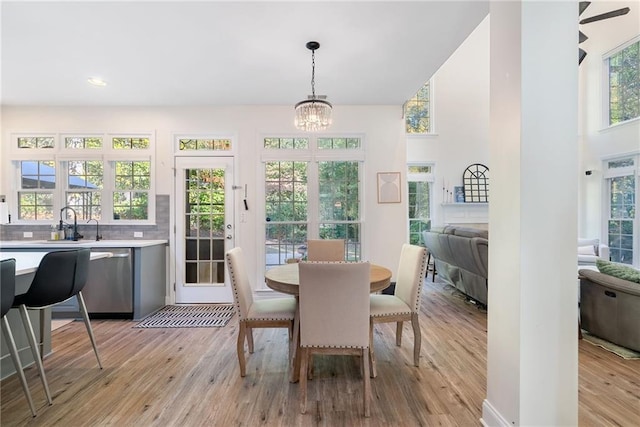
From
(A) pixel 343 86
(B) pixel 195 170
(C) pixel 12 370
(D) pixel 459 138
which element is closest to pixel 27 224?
(B) pixel 195 170

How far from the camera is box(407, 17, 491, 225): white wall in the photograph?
6.69 meters

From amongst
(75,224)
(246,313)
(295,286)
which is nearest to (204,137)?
(75,224)

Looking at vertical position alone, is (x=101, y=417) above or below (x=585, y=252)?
below

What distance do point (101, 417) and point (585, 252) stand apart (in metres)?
6.61

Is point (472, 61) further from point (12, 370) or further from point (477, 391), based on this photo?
point (12, 370)

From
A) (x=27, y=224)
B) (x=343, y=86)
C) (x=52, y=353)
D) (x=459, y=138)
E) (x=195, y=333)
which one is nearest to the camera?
(x=52, y=353)

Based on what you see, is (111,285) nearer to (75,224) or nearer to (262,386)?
(75,224)

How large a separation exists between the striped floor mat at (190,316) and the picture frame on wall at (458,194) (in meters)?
5.16

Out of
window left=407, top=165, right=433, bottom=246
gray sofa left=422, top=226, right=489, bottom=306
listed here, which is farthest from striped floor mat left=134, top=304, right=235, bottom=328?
window left=407, top=165, right=433, bottom=246

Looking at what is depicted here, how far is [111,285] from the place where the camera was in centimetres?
350

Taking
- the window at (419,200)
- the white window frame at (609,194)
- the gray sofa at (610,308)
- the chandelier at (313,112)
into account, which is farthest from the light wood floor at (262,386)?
the white window frame at (609,194)

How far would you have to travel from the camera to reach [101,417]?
1.80 meters

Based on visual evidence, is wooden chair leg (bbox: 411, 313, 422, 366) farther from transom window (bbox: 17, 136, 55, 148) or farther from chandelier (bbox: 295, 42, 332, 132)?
transom window (bbox: 17, 136, 55, 148)

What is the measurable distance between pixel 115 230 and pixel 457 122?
22.3 ft
